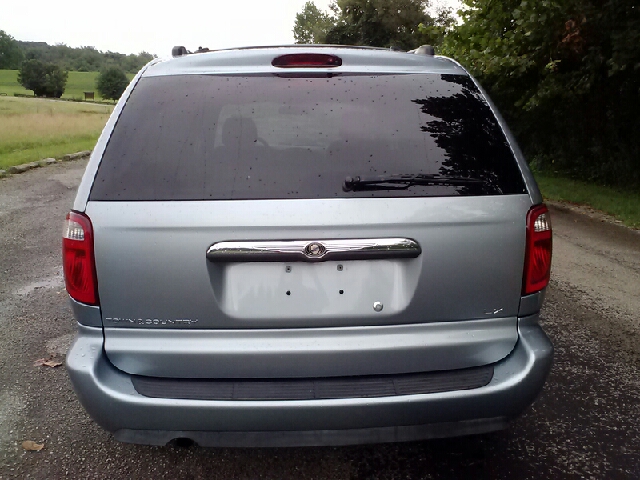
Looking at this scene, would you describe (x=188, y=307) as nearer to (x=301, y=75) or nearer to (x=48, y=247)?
(x=301, y=75)

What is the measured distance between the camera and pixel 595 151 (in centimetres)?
1341

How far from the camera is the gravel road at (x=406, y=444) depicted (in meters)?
2.88

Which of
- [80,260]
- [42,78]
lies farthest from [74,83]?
[80,260]

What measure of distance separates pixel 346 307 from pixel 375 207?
0.38 meters

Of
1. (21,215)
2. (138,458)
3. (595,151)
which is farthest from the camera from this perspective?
(595,151)

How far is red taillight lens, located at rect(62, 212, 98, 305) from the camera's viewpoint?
7.38 ft

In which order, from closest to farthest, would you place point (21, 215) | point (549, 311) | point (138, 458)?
point (138, 458)
point (549, 311)
point (21, 215)

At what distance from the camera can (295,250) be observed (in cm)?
216

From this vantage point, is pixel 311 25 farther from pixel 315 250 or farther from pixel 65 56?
pixel 65 56

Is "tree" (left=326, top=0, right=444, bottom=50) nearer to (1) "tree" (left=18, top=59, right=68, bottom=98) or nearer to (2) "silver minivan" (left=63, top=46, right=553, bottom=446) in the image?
(2) "silver minivan" (left=63, top=46, right=553, bottom=446)

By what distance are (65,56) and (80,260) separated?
530 feet

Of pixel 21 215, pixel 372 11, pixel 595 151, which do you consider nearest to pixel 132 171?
pixel 21 215

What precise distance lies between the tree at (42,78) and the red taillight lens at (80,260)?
10814 cm

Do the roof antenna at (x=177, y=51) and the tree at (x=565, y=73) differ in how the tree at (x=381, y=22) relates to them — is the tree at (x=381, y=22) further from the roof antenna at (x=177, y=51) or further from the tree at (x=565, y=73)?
the roof antenna at (x=177, y=51)
